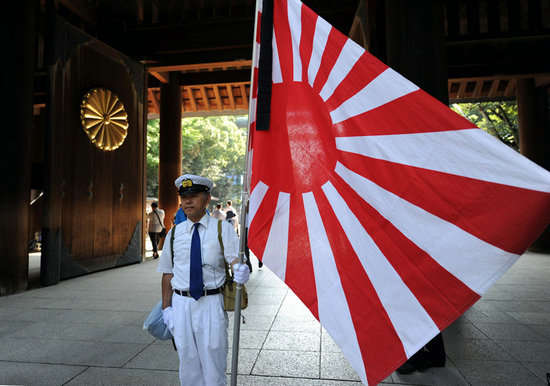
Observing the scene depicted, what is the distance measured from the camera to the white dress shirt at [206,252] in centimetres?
212

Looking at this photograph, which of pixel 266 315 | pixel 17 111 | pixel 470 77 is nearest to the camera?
pixel 266 315

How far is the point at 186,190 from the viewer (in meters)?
2.15

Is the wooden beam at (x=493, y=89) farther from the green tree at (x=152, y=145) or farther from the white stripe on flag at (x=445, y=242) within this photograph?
the green tree at (x=152, y=145)

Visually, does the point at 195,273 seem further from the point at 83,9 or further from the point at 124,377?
the point at 83,9

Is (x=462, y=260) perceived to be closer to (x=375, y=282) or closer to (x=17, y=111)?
(x=375, y=282)

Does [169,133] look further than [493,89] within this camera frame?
No

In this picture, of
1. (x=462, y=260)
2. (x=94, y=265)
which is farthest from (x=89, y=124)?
(x=462, y=260)

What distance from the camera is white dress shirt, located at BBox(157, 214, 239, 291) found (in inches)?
83.3

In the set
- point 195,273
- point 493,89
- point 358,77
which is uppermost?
point 493,89

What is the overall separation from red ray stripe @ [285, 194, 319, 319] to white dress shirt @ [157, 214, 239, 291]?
52cm

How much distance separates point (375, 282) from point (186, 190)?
4.06 ft

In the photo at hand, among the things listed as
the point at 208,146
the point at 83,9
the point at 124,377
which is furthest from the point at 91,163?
the point at 208,146

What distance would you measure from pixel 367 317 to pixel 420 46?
3.32m

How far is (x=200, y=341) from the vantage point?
6.79 ft
